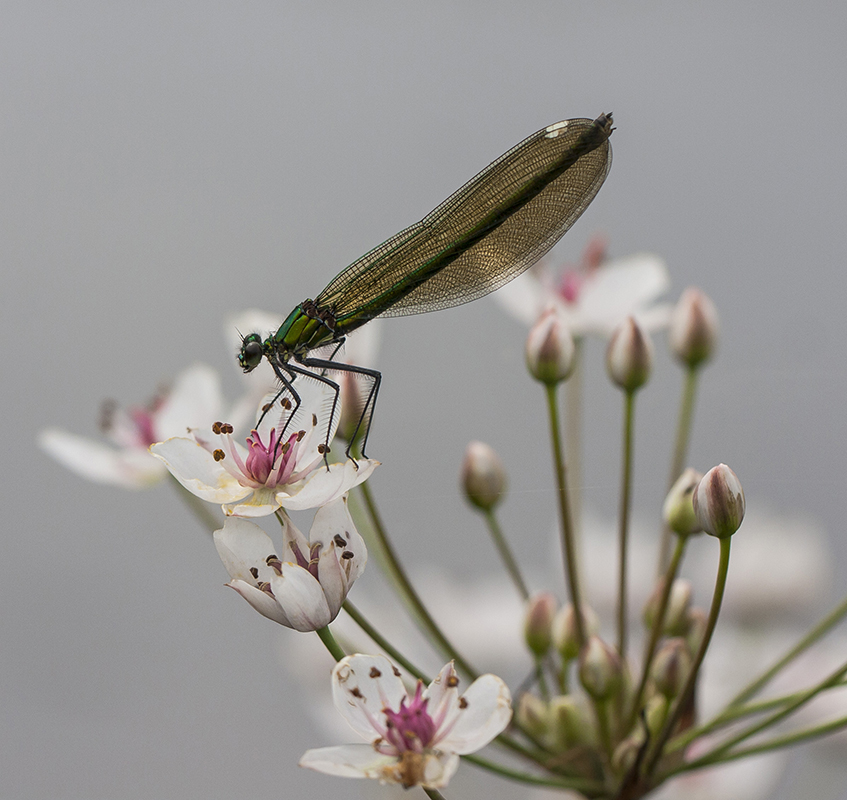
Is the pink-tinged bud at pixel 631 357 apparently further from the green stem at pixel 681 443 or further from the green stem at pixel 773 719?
the green stem at pixel 773 719

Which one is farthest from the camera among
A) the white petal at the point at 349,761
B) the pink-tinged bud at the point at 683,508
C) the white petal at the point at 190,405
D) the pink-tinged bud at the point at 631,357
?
the white petal at the point at 190,405

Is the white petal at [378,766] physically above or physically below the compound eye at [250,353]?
below

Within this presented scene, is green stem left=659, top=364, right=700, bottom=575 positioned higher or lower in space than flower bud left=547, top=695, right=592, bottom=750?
higher

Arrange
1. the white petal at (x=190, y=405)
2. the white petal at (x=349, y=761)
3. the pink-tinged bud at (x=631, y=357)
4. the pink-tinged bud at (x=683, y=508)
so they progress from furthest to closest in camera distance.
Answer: the white petal at (x=190, y=405)
the pink-tinged bud at (x=631, y=357)
the pink-tinged bud at (x=683, y=508)
the white petal at (x=349, y=761)

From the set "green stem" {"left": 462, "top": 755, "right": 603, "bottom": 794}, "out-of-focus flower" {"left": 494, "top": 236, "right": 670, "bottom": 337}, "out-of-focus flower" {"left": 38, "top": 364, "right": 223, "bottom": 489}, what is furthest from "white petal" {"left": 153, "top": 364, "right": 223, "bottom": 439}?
"green stem" {"left": 462, "top": 755, "right": 603, "bottom": 794}

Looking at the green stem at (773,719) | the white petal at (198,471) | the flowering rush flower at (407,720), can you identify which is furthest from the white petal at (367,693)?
the green stem at (773,719)

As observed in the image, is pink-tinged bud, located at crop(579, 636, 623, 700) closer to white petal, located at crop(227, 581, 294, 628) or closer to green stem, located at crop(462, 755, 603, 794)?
green stem, located at crop(462, 755, 603, 794)
